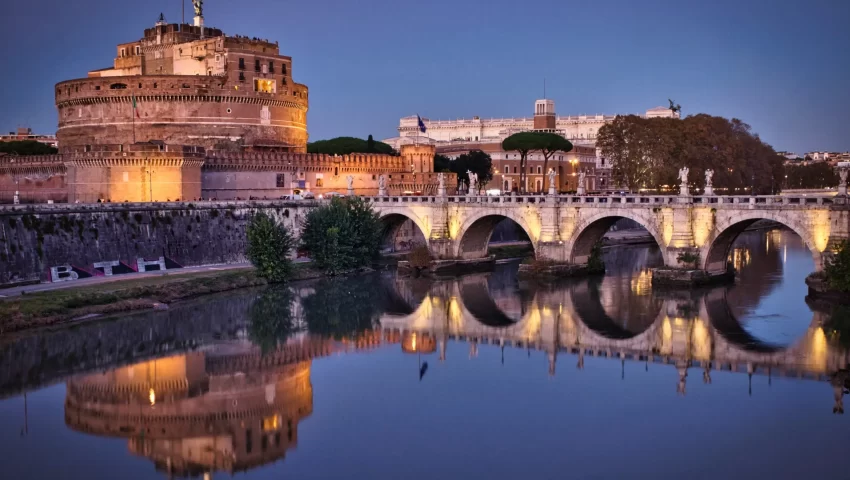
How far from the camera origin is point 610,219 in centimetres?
4500

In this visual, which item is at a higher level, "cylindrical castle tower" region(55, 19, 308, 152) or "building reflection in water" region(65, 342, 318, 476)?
"cylindrical castle tower" region(55, 19, 308, 152)

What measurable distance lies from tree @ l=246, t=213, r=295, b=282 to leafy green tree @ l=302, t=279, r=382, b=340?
1.98 m

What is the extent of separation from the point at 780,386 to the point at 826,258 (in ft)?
38.5

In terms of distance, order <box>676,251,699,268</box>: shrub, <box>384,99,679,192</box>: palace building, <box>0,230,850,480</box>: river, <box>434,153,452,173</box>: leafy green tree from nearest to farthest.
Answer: <box>0,230,850,480</box>: river → <box>676,251,699,268</box>: shrub → <box>434,153,452,173</box>: leafy green tree → <box>384,99,679,192</box>: palace building

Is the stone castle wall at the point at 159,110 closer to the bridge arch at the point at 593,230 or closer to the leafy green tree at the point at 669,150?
the leafy green tree at the point at 669,150

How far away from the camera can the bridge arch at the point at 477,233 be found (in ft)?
160

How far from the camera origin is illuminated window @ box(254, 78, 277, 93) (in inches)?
2623

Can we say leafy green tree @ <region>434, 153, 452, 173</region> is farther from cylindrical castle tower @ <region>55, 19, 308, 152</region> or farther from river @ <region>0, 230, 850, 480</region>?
river @ <region>0, 230, 850, 480</region>

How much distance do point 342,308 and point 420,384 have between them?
11978mm

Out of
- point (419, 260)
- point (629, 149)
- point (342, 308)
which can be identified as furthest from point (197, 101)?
point (342, 308)

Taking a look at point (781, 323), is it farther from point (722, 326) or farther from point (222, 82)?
point (222, 82)

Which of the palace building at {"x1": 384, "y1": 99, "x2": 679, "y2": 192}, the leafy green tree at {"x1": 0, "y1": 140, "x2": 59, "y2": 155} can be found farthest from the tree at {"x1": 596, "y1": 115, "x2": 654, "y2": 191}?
the leafy green tree at {"x1": 0, "y1": 140, "x2": 59, "y2": 155}

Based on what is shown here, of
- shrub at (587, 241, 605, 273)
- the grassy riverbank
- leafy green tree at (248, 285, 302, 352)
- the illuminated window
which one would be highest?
the illuminated window

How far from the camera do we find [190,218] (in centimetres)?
4788
